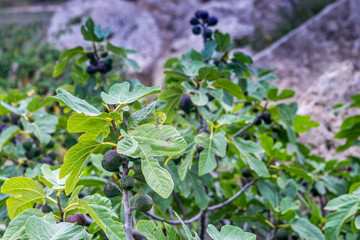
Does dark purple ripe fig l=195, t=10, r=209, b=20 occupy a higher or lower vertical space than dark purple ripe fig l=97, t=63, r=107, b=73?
higher

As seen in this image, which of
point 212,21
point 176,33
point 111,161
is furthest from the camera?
point 176,33

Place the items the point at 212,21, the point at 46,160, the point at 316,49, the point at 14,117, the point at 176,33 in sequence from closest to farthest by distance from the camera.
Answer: the point at 46,160, the point at 14,117, the point at 212,21, the point at 316,49, the point at 176,33

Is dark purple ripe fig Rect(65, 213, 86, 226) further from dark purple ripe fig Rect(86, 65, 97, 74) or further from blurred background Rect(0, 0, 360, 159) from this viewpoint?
blurred background Rect(0, 0, 360, 159)

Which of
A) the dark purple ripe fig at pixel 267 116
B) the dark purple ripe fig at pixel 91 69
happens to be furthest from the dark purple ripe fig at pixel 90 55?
the dark purple ripe fig at pixel 267 116

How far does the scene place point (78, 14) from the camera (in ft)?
21.5

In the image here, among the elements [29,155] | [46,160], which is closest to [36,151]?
[29,155]

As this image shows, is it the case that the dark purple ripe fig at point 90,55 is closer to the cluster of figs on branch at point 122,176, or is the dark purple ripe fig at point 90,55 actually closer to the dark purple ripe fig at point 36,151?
the dark purple ripe fig at point 36,151

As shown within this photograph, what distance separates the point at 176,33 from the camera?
22.1 ft

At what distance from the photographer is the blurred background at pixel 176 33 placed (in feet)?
11.8

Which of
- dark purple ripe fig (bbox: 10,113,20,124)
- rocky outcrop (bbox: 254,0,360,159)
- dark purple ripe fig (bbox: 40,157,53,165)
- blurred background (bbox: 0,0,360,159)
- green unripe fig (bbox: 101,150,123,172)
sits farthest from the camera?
blurred background (bbox: 0,0,360,159)

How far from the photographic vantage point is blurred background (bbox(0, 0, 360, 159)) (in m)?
3.59

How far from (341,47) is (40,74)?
4175 mm

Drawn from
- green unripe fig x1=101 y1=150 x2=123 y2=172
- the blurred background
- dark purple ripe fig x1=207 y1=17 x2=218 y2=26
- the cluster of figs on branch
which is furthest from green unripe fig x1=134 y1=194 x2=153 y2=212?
the blurred background

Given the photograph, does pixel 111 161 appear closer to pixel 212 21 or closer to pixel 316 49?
pixel 212 21
